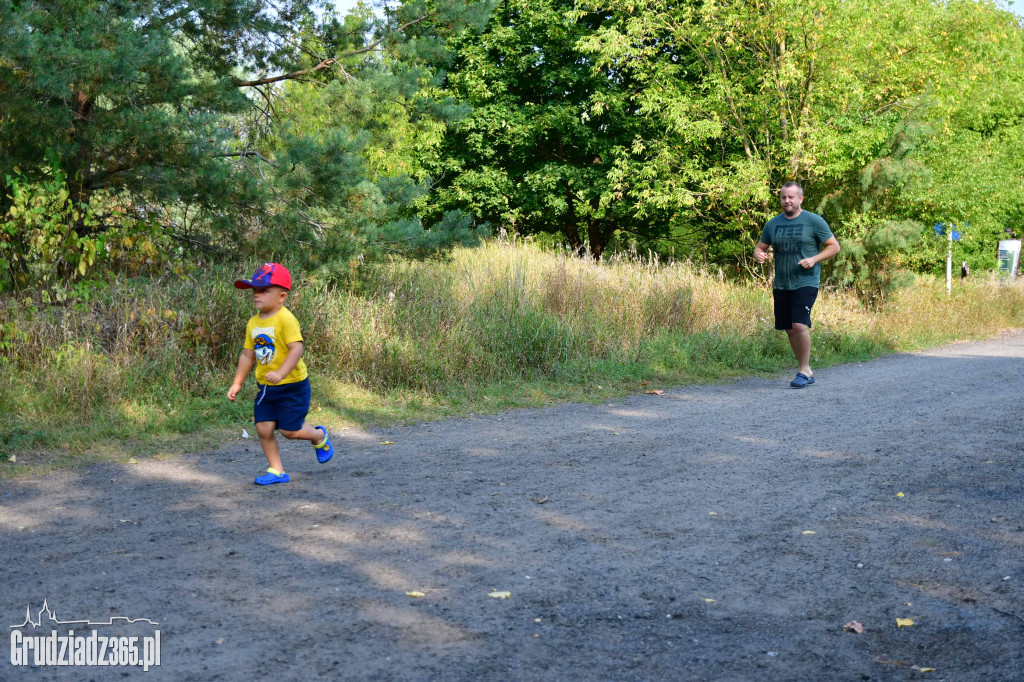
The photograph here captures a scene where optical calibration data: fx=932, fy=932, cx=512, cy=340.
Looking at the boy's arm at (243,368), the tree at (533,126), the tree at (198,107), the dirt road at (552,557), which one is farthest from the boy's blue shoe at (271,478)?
the tree at (533,126)

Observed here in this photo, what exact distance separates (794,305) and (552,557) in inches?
282

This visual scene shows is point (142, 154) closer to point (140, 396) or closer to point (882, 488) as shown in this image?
point (140, 396)

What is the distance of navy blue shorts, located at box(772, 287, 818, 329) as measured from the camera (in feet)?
35.2

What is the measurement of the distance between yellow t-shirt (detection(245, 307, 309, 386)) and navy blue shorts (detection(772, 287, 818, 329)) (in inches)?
259

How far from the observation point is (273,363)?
20.3 ft

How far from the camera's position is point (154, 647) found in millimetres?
3398

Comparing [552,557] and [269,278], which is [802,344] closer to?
[269,278]

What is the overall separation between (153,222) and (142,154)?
31.1 inches

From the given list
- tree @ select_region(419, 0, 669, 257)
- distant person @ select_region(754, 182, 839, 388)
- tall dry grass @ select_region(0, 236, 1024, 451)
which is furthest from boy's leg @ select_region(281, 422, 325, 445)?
tree @ select_region(419, 0, 669, 257)

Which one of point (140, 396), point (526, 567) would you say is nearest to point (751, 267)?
point (140, 396)

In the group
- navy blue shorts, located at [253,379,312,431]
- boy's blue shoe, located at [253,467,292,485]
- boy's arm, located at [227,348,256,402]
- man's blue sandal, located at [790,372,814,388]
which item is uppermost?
boy's arm, located at [227,348,256,402]

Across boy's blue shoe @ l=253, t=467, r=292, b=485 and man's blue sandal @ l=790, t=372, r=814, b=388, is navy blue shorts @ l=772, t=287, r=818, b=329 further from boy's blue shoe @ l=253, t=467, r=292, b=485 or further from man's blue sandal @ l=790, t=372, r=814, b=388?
boy's blue shoe @ l=253, t=467, r=292, b=485

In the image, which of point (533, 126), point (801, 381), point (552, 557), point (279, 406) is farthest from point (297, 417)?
point (533, 126)

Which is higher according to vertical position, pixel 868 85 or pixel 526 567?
pixel 868 85
